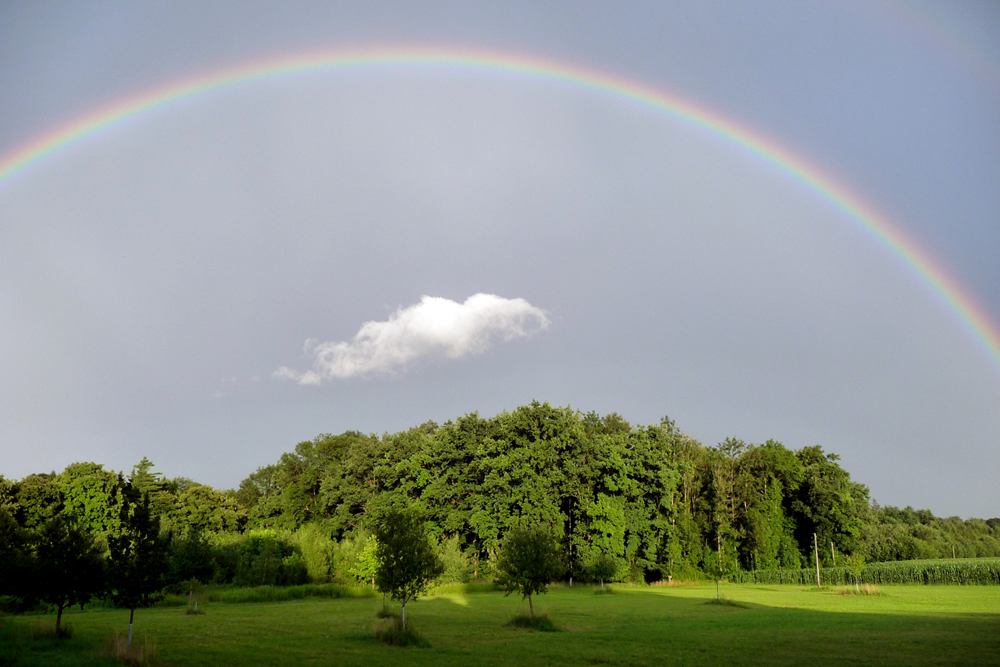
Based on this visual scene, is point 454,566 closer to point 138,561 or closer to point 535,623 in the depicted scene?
point 535,623

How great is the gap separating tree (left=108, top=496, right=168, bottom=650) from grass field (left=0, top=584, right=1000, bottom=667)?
1.79m

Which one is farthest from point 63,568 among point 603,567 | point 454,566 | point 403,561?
point 603,567

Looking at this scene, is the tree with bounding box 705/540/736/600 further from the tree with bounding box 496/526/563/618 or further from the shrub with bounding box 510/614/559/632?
the shrub with bounding box 510/614/559/632

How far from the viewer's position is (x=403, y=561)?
28.9 m

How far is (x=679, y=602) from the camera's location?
47438mm

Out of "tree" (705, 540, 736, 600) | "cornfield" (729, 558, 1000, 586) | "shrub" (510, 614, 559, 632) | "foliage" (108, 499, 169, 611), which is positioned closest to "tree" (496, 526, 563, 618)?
"shrub" (510, 614, 559, 632)

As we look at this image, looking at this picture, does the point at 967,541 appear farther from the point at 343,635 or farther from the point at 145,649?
the point at 145,649

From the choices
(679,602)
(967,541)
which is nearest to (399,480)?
(679,602)

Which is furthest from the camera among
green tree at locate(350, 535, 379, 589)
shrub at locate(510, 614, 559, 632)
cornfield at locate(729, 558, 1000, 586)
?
cornfield at locate(729, 558, 1000, 586)

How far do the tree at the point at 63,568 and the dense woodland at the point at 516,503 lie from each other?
1252 inches

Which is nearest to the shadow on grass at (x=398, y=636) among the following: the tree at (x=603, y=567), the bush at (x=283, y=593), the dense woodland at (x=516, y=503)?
the bush at (x=283, y=593)

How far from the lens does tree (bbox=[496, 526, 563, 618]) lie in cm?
3403

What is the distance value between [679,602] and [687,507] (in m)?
34.7

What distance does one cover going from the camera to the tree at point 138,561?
71.2ft
